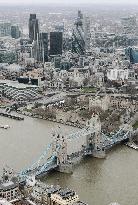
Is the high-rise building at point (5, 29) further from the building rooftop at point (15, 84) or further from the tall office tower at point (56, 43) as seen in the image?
the building rooftop at point (15, 84)

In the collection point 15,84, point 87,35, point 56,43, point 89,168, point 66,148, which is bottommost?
point 15,84

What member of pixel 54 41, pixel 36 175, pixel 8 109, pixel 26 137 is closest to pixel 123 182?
pixel 36 175

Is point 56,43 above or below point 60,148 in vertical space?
below

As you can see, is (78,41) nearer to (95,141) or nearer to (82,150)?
(95,141)

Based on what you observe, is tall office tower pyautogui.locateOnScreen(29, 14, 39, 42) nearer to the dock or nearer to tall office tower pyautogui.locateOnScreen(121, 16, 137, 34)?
tall office tower pyautogui.locateOnScreen(121, 16, 137, 34)

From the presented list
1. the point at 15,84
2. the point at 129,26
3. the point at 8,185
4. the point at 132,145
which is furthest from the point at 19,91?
the point at 129,26

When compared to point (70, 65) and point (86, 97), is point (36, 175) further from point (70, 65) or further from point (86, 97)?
point (70, 65)

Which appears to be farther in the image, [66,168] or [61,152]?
[61,152]
